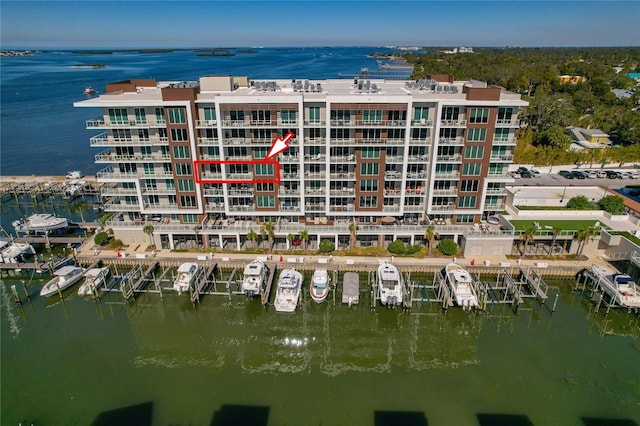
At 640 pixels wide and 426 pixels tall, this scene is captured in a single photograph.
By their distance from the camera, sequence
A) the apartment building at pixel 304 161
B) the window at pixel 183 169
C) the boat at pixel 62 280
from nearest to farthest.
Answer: the boat at pixel 62 280 < the apartment building at pixel 304 161 < the window at pixel 183 169

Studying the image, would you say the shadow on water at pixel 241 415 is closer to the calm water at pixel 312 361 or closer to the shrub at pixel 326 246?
the calm water at pixel 312 361

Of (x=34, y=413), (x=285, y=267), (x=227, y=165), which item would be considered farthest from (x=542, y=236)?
(x=34, y=413)

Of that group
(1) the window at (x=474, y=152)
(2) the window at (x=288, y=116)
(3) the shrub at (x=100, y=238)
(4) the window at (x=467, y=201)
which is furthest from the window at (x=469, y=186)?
(3) the shrub at (x=100, y=238)

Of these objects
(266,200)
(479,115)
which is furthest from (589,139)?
(266,200)

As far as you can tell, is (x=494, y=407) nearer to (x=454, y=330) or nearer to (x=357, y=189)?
(x=454, y=330)

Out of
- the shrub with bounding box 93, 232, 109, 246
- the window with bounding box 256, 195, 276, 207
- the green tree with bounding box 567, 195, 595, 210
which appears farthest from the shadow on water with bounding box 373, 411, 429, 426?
the shrub with bounding box 93, 232, 109, 246

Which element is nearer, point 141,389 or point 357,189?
point 141,389
